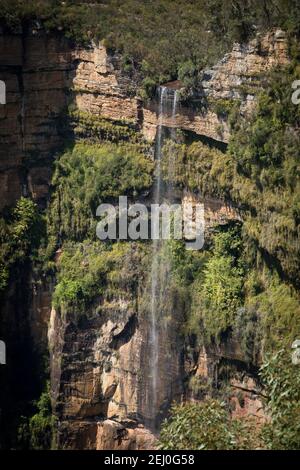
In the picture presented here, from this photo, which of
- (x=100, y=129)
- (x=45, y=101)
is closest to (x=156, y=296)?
(x=100, y=129)

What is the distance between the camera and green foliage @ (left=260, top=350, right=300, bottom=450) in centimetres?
2658

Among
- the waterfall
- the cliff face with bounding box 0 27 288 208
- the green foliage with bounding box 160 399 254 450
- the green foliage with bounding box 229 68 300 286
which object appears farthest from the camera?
the cliff face with bounding box 0 27 288 208

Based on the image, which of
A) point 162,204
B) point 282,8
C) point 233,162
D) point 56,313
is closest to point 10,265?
point 56,313

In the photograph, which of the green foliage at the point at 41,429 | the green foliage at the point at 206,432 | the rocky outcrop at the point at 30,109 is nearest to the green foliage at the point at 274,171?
the rocky outcrop at the point at 30,109

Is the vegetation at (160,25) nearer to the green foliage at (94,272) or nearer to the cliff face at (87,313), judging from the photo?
the cliff face at (87,313)

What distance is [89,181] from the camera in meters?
39.2

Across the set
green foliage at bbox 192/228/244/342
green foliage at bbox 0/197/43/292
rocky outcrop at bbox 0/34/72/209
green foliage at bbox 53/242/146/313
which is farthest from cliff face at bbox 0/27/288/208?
green foliage at bbox 192/228/244/342

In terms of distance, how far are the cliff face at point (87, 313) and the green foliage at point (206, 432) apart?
895 cm

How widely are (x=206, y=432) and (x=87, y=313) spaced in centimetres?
1241

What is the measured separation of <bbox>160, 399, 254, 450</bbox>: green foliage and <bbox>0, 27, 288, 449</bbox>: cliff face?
352 inches

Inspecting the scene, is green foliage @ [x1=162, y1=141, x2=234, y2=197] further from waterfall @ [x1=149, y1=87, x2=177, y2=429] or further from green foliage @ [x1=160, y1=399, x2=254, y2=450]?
green foliage @ [x1=160, y1=399, x2=254, y2=450]

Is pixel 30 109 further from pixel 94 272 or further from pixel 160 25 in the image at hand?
pixel 94 272

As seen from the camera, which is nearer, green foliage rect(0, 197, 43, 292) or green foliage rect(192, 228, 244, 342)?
green foliage rect(192, 228, 244, 342)

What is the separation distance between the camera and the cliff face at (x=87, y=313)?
37.9 m
